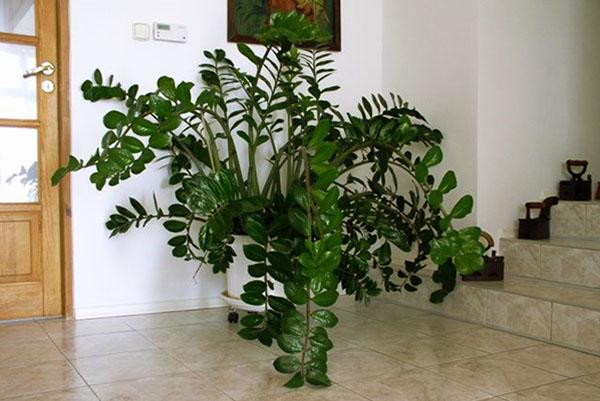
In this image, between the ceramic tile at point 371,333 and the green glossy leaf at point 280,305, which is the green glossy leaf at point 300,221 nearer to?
the green glossy leaf at point 280,305

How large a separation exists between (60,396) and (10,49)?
70.0 inches

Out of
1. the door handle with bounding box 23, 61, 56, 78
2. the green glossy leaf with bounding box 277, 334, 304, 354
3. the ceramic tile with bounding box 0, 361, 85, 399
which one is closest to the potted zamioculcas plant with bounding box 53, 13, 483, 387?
the green glossy leaf with bounding box 277, 334, 304, 354

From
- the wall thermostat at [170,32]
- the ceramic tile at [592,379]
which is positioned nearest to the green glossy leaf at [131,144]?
the wall thermostat at [170,32]

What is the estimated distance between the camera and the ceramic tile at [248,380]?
6.62 feet

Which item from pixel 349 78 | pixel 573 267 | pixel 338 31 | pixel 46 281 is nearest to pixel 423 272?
pixel 573 267

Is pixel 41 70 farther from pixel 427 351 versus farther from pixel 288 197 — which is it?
pixel 427 351

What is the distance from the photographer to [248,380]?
7.02 feet

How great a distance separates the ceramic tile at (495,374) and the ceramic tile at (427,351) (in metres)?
0.06

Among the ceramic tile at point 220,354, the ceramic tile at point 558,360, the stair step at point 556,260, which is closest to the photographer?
the ceramic tile at point 558,360

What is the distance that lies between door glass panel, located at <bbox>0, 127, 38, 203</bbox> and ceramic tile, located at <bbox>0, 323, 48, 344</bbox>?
0.59 m

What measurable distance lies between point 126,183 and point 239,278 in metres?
0.79

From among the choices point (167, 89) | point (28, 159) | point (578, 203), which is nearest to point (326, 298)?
point (167, 89)

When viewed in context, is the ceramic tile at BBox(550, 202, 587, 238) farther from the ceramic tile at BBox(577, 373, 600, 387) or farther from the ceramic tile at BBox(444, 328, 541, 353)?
the ceramic tile at BBox(577, 373, 600, 387)

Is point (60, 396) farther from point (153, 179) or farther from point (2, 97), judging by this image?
point (2, 97)
